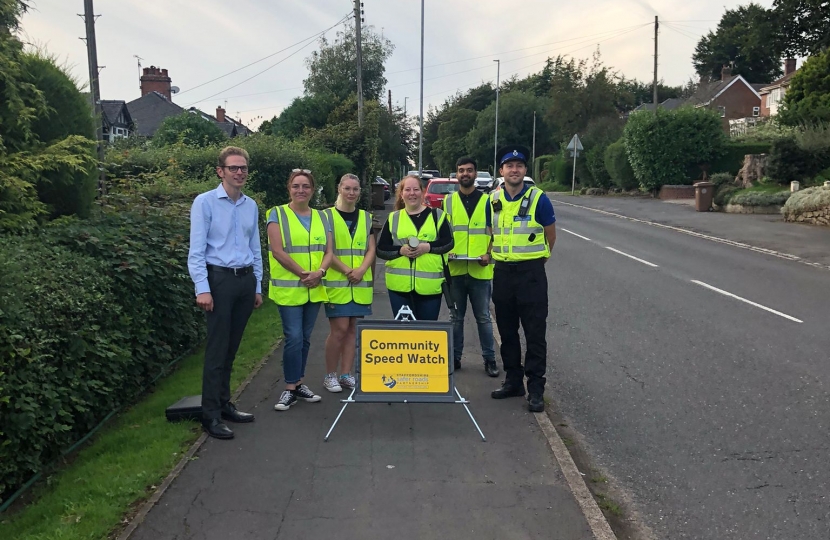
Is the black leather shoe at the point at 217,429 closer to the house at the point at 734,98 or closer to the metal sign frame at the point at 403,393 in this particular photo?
the metal sign frame at the point at 403,393

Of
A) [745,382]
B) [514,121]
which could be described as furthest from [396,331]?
[514,121]

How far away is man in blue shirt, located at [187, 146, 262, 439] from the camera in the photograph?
5.15 metres

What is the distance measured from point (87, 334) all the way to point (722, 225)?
67.5ft

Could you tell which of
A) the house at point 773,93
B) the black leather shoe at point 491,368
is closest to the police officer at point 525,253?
the black leather shoe at point 491,368

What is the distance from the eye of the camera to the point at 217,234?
5.25 meters

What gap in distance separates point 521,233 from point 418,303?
41.8 inches

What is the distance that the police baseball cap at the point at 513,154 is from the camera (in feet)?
19.6

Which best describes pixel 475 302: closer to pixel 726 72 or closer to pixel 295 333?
pixel 295 333

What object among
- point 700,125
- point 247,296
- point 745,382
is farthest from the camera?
point 700,125

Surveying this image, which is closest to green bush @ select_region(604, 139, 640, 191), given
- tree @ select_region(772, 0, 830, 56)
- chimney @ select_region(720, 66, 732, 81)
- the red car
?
tree @ select_region(772, 0, 830, 56)

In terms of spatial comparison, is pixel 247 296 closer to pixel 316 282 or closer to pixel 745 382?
pixel 316 282

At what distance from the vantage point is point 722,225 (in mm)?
22109

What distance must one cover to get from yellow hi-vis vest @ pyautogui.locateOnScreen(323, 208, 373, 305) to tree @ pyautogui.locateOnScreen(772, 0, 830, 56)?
4110 centimetres

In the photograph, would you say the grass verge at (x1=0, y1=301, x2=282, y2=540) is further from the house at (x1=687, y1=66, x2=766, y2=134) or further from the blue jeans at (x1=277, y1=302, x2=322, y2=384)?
the house at (x1=687, y1=66, x2=766, y2=134)
